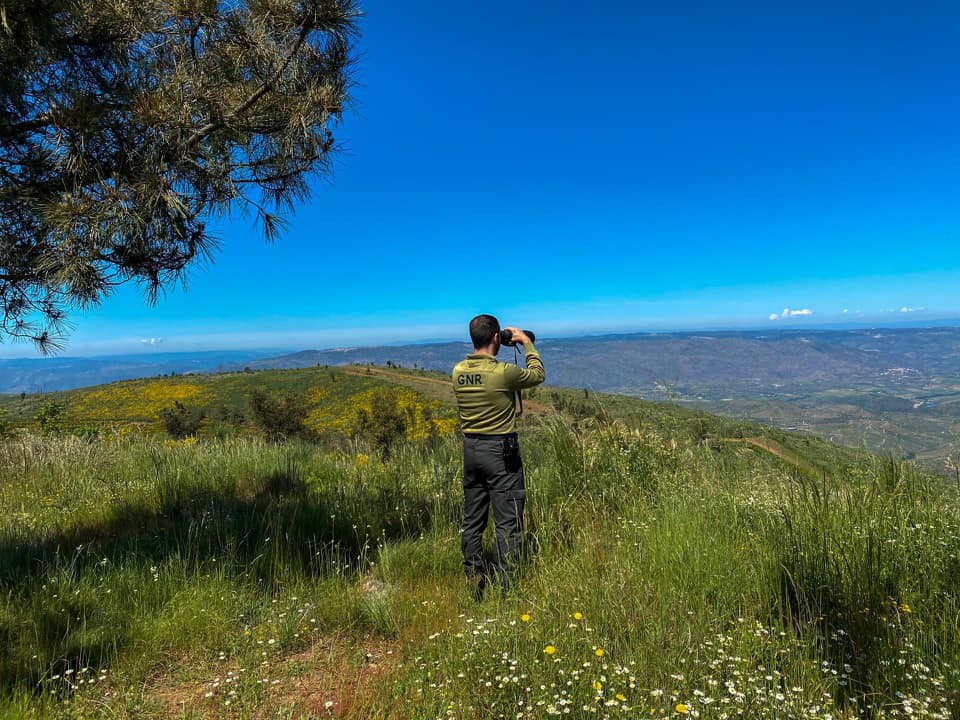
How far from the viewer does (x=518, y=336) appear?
4215 millimetres

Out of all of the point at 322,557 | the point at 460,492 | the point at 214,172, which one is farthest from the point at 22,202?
the point at 460,492

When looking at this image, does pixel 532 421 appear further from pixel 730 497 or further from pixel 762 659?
pixel 762 659

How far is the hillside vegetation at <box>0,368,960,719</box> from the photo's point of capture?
7.00 ft

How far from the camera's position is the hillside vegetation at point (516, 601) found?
7.00 feet

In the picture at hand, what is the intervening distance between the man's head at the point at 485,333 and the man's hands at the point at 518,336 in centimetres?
24

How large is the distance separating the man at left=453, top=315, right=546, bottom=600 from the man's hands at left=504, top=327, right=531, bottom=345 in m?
0.24

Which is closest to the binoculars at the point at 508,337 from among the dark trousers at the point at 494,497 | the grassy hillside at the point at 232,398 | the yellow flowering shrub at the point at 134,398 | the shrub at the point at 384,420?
the dark trousers at the point at 494,497

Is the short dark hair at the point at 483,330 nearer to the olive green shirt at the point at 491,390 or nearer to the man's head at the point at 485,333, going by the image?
the man's head at the point at 485,333

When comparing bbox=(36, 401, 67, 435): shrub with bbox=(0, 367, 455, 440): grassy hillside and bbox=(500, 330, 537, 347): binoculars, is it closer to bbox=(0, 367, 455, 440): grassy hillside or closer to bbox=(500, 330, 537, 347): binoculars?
bbox=(500, 330, 537, 347): binoculars

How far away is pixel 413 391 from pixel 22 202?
164ft

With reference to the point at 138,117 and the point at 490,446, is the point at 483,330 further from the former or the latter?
the point at 138,117

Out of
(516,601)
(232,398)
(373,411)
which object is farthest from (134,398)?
(516,601)

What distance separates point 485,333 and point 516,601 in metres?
2.03

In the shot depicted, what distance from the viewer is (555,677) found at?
2145 millimetres
